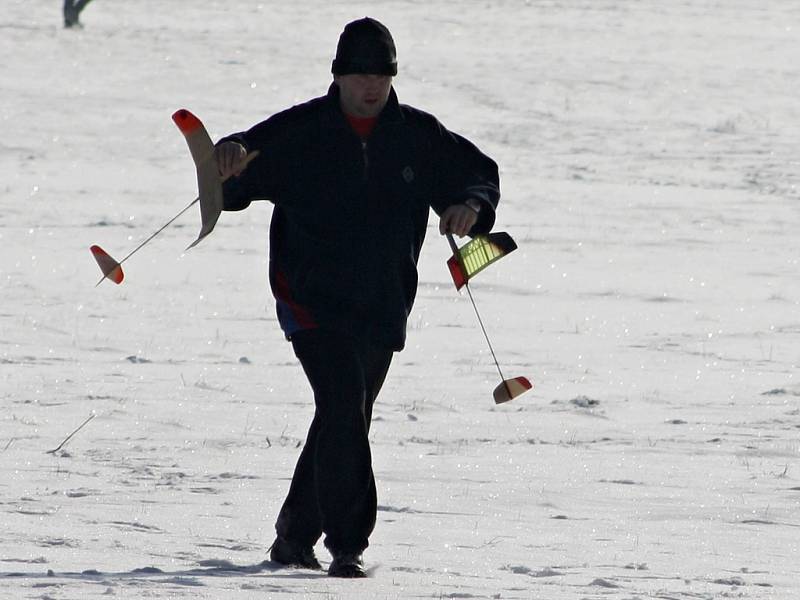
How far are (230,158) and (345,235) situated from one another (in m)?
0.37

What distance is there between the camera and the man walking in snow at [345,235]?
4.50m

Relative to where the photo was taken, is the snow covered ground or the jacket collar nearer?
the jacket collar

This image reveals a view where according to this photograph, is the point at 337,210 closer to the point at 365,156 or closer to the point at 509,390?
the point at 365,156

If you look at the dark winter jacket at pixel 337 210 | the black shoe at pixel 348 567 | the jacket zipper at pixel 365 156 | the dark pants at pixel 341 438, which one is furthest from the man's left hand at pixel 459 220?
the black shoe at pixel 348 567

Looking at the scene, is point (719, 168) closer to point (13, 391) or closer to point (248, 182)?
point (13, 391)

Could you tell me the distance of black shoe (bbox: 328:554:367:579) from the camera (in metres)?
4.45

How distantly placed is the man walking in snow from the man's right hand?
1.2 inches

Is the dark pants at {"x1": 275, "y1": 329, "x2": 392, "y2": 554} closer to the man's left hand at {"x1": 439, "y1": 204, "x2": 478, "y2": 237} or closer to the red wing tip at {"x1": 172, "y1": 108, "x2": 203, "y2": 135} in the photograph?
Result: the man's left hand at {"x1": 439, "y1": 204, "x2": 478, "y2": 237}

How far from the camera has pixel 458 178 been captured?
4711 mm

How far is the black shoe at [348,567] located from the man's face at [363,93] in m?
1.18

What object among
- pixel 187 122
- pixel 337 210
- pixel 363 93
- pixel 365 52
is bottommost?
pixel 337 210

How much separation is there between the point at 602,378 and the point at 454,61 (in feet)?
71.8

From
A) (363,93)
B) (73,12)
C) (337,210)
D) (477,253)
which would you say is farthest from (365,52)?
(73,12)

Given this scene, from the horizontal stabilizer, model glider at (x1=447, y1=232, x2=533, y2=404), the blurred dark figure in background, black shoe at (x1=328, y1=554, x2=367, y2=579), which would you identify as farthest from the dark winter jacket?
the blurred dark figure in background
